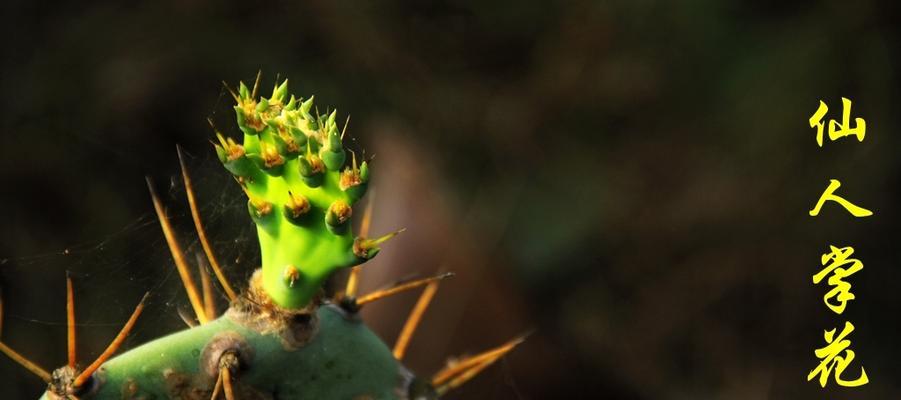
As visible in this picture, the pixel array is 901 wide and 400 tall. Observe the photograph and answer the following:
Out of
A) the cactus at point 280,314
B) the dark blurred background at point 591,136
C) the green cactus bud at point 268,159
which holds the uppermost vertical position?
the green cactus bud at point 268,159

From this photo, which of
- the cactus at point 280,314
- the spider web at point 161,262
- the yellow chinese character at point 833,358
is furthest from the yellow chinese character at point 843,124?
the cactus at point 280,314

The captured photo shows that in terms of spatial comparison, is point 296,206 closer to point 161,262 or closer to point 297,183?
point 297,183

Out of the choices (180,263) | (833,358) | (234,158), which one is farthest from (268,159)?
(833,358)

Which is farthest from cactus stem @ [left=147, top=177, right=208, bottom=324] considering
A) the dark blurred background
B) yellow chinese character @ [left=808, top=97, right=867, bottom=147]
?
yellow chinese character @ [left=808, top=97, right=867, bottom=147]

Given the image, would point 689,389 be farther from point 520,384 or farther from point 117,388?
point 117,388

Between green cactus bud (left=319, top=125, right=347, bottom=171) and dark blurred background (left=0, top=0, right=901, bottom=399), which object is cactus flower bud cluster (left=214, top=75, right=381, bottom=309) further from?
dark blurred background (left=0, top=0, right=901, bottom=399)

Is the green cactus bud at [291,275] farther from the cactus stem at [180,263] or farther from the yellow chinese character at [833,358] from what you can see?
the yellow chinese character at [833,358]
